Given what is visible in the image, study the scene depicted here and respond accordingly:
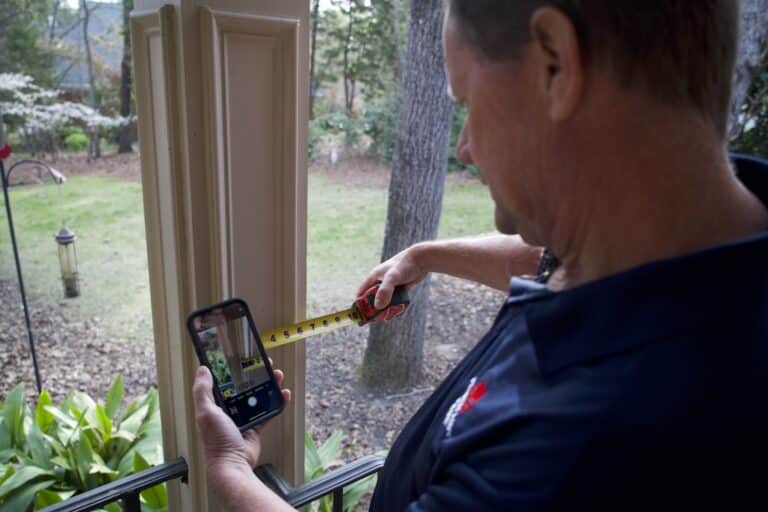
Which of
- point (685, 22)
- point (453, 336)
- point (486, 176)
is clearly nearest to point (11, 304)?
point (453, 336)

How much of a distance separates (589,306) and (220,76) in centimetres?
63

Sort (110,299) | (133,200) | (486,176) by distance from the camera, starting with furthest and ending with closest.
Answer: (110,299), (133,200), (486,176)

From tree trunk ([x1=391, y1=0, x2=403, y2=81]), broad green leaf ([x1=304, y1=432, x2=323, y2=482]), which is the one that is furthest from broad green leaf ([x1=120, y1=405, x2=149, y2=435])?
tree trunk ([x1=391, y1=0, x2=403, y2=81])

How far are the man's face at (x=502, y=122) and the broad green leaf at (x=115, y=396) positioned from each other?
4.38 ft

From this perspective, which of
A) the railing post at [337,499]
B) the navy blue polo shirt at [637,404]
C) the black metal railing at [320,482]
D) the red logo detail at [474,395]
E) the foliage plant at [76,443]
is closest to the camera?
the navy blue polo shirt at [637,404]

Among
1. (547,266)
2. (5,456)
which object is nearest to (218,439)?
(547,266)

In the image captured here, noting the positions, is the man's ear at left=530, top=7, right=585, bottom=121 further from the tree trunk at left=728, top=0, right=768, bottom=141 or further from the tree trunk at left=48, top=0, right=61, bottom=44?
the tree trunk at left=48, top=0, right=61, bottom=44

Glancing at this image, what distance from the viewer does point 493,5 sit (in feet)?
1.71

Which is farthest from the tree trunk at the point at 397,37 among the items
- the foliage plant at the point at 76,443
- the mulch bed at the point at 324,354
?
the foliage plant at the point at 76,443

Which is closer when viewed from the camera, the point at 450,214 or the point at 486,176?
the point at 486,176

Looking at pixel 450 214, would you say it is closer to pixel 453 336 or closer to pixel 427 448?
pixel 453 336

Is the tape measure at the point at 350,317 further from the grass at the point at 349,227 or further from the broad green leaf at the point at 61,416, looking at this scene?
the broad green leaf at the point at 61,416

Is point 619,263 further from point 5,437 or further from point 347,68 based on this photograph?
point 5,437

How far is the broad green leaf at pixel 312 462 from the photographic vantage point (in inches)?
60.2
